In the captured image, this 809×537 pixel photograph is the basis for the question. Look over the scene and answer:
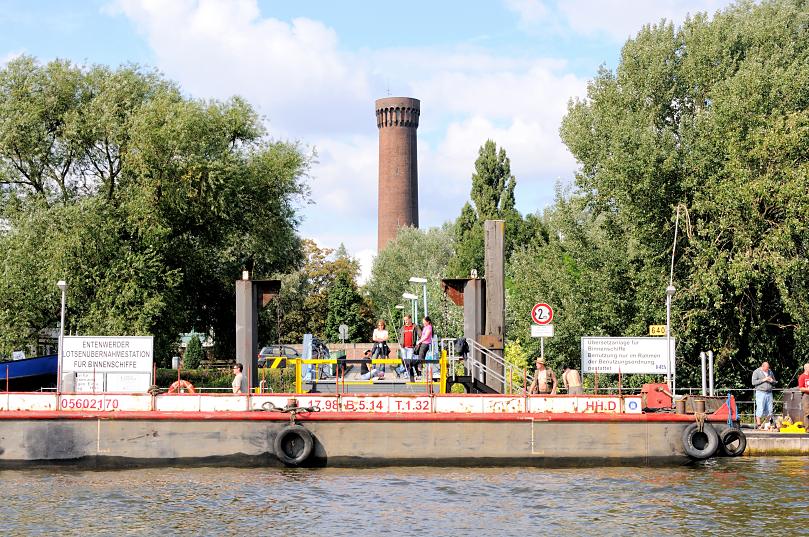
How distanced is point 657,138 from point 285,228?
57.1 ft

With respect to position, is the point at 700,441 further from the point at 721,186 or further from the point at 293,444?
the point at 721,186

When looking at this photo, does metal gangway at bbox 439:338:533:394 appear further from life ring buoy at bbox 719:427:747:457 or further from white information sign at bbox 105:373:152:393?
white information sign at bbox 105:373:152:393

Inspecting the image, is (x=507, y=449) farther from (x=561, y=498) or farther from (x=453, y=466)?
(x=561, y=498)

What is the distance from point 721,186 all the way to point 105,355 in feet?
63.8

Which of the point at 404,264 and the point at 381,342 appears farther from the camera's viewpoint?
the point at 404,264

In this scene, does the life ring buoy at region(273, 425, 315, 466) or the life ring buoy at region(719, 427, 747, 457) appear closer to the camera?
the life ring buoy at region(273, 425, 315, 466)

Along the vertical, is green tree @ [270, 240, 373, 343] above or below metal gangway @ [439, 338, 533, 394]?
above

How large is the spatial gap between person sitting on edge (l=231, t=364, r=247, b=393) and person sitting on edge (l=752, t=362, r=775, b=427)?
12230 mm

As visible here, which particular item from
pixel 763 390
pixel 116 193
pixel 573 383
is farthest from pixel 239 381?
pixel 116 193

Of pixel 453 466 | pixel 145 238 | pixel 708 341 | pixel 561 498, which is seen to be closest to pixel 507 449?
pixel 453 466

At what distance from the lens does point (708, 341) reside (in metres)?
33.8

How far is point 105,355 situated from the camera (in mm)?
22859

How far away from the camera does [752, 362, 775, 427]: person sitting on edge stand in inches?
991

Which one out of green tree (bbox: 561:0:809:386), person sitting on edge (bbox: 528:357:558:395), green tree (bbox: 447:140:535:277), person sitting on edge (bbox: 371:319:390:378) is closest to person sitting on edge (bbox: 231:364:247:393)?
person sitting on edge (bbox: 371:319:390:378)
